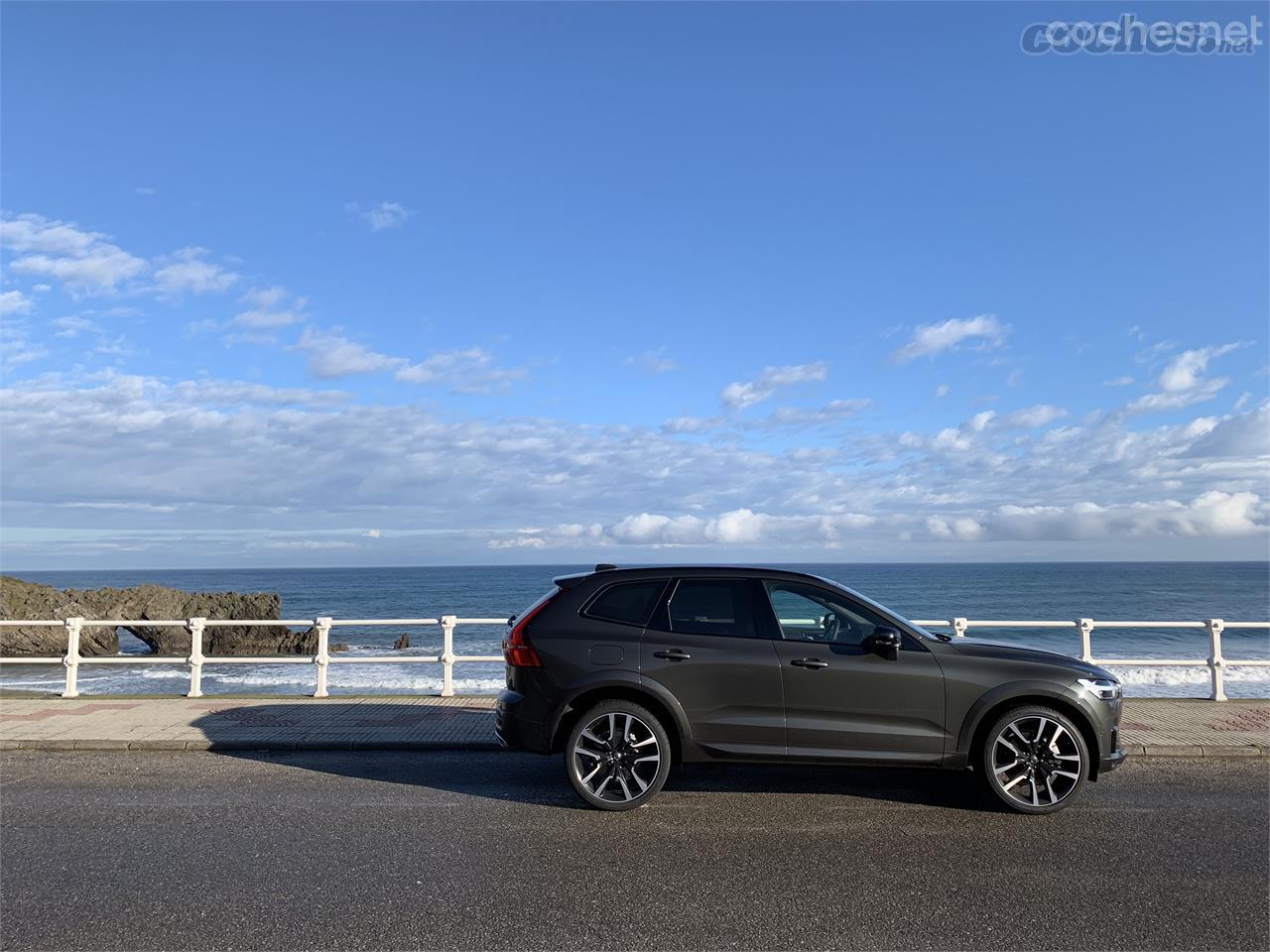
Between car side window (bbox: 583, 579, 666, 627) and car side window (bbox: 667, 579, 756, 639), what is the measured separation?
16cm

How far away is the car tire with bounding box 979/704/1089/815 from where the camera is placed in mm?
6500

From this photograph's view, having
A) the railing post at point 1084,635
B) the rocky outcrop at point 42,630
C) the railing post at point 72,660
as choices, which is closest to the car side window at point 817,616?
the railing post at point 1084,635

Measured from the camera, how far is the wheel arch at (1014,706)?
6.49 meters

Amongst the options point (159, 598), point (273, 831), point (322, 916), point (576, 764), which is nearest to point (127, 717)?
point (273, 831)

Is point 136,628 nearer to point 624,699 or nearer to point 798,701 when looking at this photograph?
point 624,699

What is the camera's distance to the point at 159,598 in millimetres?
44062

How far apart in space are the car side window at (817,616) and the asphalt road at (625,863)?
4.16 feet

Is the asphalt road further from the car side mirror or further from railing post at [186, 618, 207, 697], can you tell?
railing post at [186, 618, 207, 697]

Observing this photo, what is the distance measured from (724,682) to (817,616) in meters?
0.91

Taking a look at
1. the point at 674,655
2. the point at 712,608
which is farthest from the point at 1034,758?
the point at 674,655

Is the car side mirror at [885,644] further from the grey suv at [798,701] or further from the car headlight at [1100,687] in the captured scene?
the car headlight at [1100,687]

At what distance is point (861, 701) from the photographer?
6543 mm

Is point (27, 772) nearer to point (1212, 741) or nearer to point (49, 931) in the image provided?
point (49, 931)

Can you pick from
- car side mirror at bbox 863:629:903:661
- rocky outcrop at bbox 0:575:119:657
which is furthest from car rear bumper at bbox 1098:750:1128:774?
rocky outcrop at bbox 0:575:119:657
